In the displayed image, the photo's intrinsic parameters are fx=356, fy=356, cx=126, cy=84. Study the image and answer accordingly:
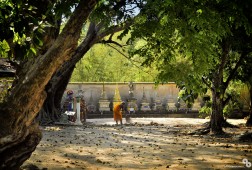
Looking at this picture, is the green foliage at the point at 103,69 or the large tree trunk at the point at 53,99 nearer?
the large tree trunk at the point at 53,99

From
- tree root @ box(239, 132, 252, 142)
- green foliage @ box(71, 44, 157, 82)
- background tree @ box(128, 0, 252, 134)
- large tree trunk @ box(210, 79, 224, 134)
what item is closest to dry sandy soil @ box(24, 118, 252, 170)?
tree root @ box(239, 132, 252, 142)

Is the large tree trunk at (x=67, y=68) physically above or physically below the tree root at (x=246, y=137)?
above

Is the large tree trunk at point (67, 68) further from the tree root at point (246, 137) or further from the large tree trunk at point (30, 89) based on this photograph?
the large tree trunk at point (30, 89)

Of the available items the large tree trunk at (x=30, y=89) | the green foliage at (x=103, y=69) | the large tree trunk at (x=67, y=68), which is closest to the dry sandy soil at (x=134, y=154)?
the large tree trunk at (x=30, y=89)

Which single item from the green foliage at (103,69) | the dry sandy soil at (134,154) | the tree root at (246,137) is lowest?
the dry sandy soil at (134,154)

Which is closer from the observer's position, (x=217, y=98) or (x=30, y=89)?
(x=30, y=89)

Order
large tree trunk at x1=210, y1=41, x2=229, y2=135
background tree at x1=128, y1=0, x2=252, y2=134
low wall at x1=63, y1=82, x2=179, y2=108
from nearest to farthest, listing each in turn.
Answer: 1. background tree at x1=128, y1=0, x2=252, y2=134
2. large tree trunk at x1=210, y1=41, x2=229, y2=135
3. low wall at x1=63, y1=82, x2=179, y2=108

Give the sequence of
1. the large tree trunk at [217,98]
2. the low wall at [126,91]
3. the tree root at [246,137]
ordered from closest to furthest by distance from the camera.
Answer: the tree root at [246,137] → the large tree trunk at [217,98] → the low wall at [126,91]

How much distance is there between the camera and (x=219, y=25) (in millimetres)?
8219

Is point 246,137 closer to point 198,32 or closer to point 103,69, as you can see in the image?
point 198,32

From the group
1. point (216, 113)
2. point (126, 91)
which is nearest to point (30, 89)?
point (216, 113)

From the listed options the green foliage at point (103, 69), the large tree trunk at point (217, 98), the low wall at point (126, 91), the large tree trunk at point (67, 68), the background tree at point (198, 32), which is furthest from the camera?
the green foliage at point (103, 69)

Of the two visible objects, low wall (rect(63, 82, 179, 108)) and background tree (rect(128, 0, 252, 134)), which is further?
low wall (rect(63, 82, 179, 108))

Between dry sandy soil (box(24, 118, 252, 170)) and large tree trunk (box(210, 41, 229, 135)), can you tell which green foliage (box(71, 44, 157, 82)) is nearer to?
large tree trunk (box(210, 41, 229, 135))
